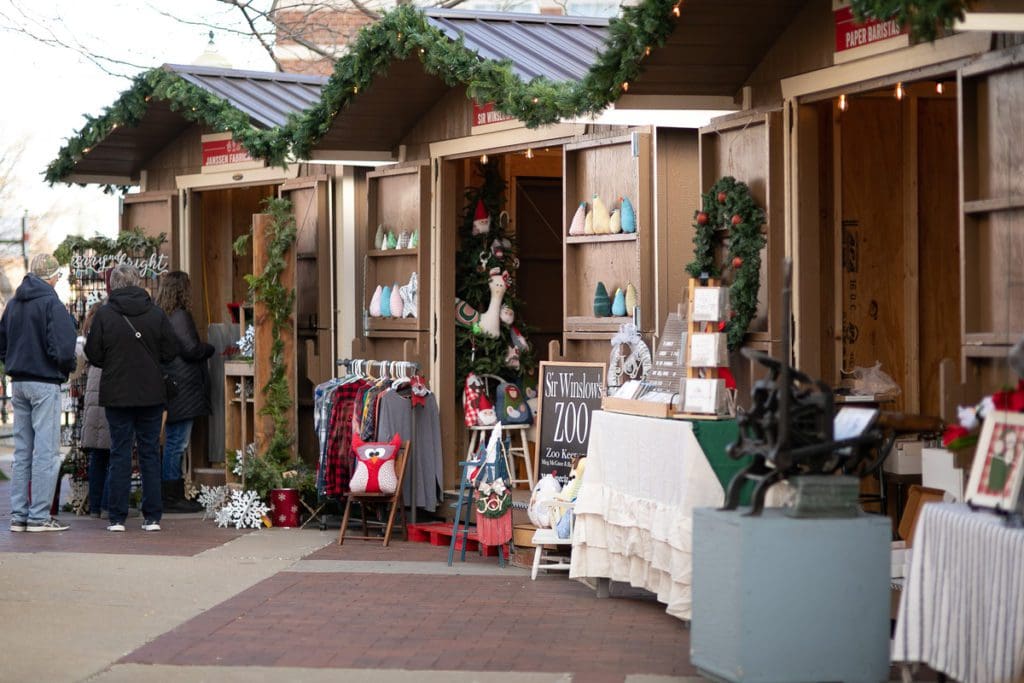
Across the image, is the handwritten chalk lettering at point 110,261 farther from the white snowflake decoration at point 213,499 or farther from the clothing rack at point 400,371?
the clothing rack at point 400,371

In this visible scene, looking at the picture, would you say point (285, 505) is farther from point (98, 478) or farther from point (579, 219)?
point (579, 219)

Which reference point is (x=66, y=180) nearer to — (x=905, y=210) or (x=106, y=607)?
(x=106, y=607)

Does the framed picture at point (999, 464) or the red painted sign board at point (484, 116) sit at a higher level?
the red painted sign board at point (484, 116)

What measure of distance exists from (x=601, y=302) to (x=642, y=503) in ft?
6.56

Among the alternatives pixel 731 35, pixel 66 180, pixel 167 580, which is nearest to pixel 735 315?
pixel 731 35

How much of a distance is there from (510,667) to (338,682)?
0.73m

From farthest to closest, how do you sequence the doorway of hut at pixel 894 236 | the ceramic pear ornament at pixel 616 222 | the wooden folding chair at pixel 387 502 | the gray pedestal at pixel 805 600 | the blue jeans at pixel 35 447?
the blue jeans at pixel 35 447 → the wooden folding chair at pixel 387 502 → the ceramic pear ornament at pixel 616 222 → the doorway of hut at pixel 894 236 → the gray pedestal at pixel 805 600

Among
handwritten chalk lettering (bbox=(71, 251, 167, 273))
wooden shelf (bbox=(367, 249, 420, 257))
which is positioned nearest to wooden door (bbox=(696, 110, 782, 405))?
wooden shelf (bbox=(367, 249, 420, 257))

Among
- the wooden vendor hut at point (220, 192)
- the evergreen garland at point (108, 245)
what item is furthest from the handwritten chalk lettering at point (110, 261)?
the wooden vendor hut at point (220, 192)

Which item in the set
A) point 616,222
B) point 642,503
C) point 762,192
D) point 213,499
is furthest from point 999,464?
point 213,499

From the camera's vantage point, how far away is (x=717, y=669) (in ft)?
17.7

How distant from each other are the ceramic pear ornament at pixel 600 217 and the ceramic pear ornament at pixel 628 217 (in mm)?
201

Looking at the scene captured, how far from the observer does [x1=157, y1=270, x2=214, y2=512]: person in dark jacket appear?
11586 mm

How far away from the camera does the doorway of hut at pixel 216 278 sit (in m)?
12.3
